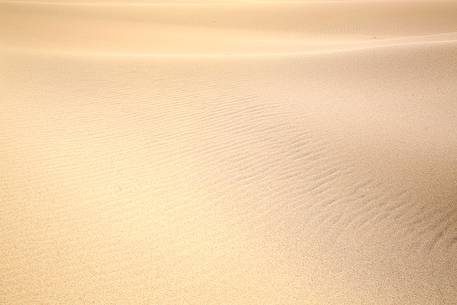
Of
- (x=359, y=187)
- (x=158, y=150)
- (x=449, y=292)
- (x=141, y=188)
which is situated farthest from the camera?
(x=158, y=150)

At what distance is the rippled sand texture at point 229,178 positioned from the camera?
3.10 m

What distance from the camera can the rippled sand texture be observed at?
10.2ft

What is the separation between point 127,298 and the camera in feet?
9.34

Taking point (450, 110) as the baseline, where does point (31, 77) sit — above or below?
above

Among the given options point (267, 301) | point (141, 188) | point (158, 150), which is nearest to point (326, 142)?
point (158, 150)

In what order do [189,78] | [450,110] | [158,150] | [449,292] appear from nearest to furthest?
[449,292], [158,150], [450,110], [189,78]

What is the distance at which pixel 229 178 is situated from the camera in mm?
4531

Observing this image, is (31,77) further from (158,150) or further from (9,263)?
(9,263)

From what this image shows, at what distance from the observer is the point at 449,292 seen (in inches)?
124

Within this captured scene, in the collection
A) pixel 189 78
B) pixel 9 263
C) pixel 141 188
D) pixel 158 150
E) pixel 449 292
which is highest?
pixel 189 78

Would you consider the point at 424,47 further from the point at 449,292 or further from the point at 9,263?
the point at 9,263

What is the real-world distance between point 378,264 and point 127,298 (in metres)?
1.99

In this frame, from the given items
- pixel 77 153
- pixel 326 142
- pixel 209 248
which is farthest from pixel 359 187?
pixel 77 153

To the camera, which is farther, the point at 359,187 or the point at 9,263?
the point at 359,187
